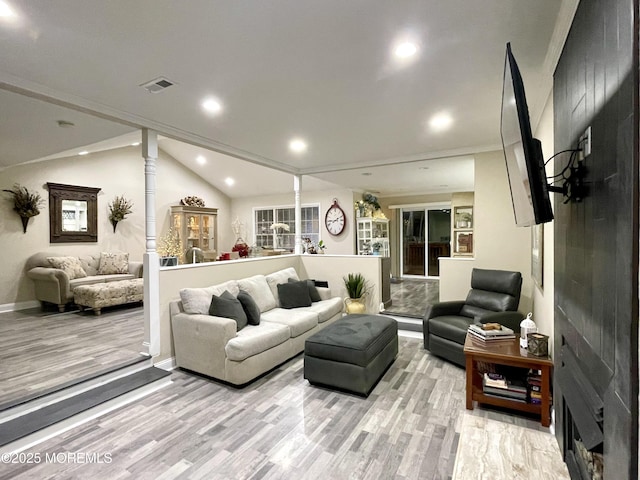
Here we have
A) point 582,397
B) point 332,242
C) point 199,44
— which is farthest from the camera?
point 332,242

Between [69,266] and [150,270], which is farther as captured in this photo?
[69,266]

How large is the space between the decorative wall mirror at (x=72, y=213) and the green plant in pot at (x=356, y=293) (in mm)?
5415

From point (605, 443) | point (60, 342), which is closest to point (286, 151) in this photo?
point (60, 342)

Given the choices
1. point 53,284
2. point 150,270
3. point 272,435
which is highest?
point 150,270

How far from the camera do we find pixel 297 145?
4.23 metres

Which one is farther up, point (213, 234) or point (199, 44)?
point (199, 44)

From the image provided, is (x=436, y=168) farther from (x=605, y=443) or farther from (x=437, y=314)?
(x=605, y=443)

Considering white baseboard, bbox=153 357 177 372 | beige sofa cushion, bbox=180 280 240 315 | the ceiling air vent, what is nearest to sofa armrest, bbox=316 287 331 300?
beige sofa cushion, bbox=180 280 240 315

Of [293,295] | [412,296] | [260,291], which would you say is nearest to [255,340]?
[260,291]

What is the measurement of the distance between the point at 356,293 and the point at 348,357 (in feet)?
7.34

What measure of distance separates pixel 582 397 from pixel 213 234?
8.60 meters

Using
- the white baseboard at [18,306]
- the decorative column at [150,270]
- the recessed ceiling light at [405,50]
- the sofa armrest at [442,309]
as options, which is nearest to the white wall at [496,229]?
the sofa armrest at [442,309]

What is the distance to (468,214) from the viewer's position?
6.45m

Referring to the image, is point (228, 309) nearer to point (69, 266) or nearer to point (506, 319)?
point (506, 319)
